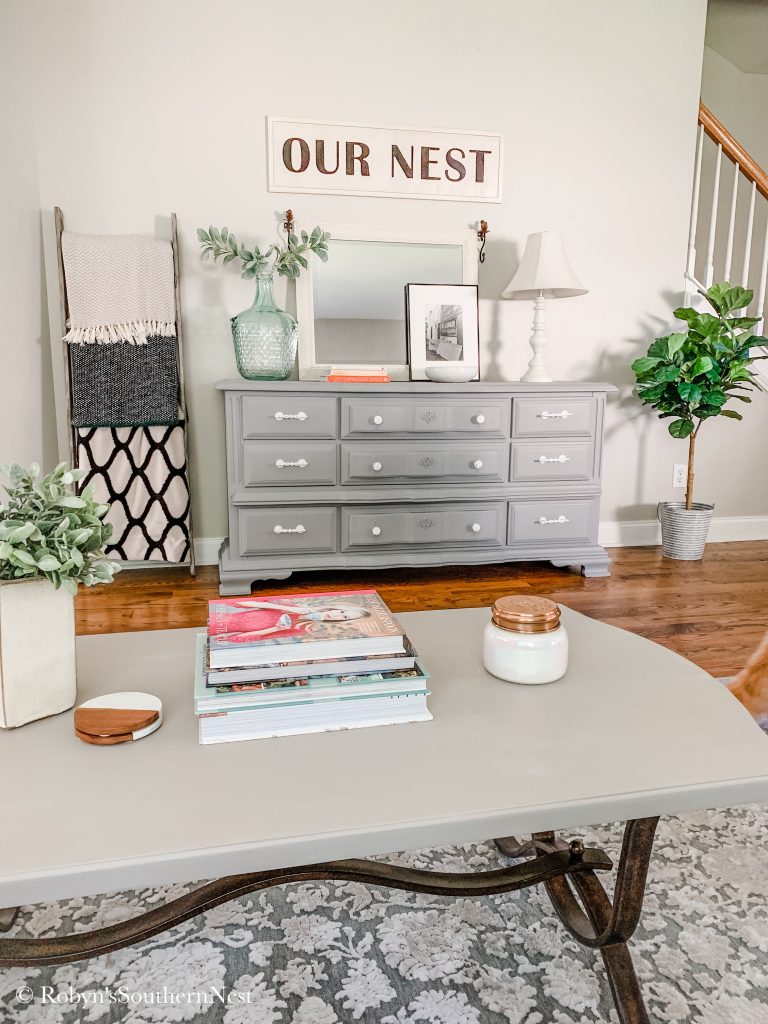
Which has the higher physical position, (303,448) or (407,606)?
(303,448)

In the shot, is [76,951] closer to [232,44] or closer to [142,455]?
[142,455]

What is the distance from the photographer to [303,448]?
2.90 metres

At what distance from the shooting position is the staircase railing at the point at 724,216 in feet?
11.7

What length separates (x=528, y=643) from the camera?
3.29 feet

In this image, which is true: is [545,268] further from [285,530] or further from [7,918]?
[7,918]

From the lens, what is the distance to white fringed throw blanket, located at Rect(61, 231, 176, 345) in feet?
9.59

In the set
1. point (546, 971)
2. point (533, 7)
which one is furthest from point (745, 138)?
point (546, 971)

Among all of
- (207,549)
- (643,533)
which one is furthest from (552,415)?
(207,549)

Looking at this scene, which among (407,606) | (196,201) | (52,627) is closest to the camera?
(52,627)

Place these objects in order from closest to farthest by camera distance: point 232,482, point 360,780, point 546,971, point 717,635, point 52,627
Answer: point 360,780, point 52,627, point 546,971, point 717,635, point 232,482

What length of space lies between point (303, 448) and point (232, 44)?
1.74 m

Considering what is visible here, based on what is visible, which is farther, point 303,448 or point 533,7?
point 533,7

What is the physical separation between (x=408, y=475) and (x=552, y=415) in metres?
0.70

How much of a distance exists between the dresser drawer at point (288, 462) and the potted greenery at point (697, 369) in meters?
1.54
